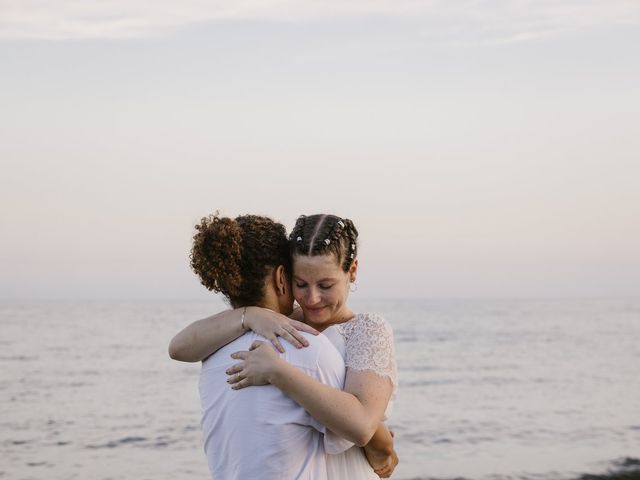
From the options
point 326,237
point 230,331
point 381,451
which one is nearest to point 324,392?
point 230,331

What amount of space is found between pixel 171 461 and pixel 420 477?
3284mm

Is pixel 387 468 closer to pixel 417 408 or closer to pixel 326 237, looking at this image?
pixel 326 237

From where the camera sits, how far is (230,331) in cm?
271

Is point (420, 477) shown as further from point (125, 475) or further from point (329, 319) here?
point (329, 319)

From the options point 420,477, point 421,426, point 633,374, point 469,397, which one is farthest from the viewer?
point 633,374

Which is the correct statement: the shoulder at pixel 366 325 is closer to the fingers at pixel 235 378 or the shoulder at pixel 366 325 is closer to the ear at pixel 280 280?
the ear at pixel 280 280

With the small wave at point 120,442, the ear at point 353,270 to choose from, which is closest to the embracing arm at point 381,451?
the ear at point 353,270

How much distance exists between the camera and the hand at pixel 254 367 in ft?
8.39

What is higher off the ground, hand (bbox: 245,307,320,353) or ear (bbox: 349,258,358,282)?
ear (bbox: 349,258,358,282)

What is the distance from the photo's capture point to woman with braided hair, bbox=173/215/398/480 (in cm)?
255

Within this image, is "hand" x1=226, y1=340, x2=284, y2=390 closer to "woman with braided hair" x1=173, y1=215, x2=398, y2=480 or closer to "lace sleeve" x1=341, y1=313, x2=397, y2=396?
"woman with braided hair" x1=173, y1=215, x2=398, y2=480

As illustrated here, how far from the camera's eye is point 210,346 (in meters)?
2.76

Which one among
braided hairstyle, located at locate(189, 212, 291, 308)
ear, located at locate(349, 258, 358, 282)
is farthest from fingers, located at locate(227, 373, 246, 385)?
ear, located at locate(349, 258, 358, 282)

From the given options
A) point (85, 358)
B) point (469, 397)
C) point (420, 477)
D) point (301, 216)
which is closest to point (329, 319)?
point (301, 216)
